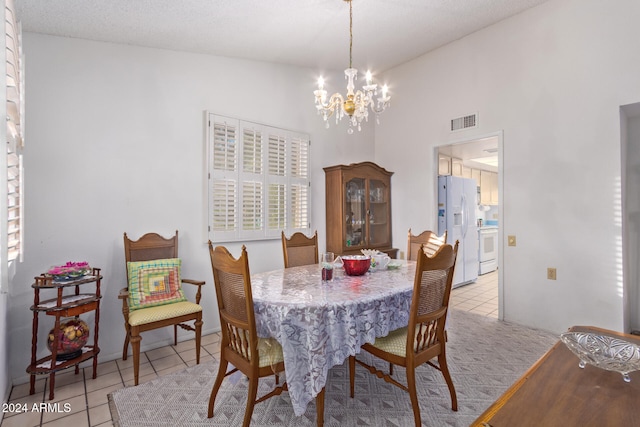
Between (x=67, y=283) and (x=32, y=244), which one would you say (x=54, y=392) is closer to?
(x=67, y=283)

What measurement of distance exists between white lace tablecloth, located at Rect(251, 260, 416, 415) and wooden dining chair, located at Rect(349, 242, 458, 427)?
0.13 metres

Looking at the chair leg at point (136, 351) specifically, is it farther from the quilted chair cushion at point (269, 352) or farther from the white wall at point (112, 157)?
the quilted chair cushion at point (269, 352)

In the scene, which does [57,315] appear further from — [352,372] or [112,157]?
[352,372]

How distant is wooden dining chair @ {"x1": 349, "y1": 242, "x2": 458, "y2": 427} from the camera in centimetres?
164

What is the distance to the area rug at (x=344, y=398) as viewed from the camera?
5.95ft

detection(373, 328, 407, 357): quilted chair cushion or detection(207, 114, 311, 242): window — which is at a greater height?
detection(207, 114, 311, 242): window

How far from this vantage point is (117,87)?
2.64m

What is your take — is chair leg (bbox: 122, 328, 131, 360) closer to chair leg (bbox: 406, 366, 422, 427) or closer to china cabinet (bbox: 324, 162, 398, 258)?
chair leg (bbox: 406, 366, 422, 427)

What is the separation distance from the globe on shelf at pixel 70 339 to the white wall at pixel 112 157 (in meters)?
0.28

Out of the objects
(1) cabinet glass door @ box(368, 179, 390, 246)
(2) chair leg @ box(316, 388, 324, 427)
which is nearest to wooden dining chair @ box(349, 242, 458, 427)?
(2) chair leg @ box(316, 388, 324, 427)

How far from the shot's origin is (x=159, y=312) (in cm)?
235

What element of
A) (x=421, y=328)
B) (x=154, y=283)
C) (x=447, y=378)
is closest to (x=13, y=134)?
(x=154, y=283)

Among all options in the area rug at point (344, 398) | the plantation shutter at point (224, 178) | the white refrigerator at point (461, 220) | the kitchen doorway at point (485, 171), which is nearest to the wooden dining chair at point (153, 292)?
the area rug at point (344, 398)

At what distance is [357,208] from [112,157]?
8.90ft
